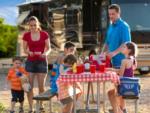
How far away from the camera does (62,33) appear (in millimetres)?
16391

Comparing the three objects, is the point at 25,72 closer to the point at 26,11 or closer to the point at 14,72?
the point at 14,72

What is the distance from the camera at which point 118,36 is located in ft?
29.4

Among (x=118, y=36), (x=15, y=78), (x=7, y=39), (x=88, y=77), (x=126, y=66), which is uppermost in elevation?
(x=118, y=36)

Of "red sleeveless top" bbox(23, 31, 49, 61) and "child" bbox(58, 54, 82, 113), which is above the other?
"red sleeveless top" bbox(23, 31, 49, 61)

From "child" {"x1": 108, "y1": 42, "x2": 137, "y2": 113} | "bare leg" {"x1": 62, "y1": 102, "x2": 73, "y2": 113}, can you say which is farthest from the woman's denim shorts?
"child" {"x1": 108, "y1": 42, "x2": 137, "y2": 113}

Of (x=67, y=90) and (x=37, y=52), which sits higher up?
(x=37, y=52)

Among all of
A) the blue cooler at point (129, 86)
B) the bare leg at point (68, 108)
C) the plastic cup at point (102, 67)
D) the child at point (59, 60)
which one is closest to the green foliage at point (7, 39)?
the child at point (59, 60)

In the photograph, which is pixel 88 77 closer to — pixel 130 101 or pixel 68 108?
pixel 68 108

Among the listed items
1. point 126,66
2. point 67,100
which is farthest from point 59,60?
point 126,66

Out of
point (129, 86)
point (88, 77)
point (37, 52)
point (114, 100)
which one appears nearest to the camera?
point (88, 77)

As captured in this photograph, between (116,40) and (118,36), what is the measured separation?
0.25 ft

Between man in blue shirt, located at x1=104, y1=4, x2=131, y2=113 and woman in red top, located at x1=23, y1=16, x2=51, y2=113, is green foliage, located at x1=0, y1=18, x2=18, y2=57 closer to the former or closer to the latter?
woman in red top, located at x1=23, y1=16, x2=51, y2=113

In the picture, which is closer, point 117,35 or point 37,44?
point 117,35

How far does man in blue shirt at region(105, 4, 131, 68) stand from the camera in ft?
29.0
